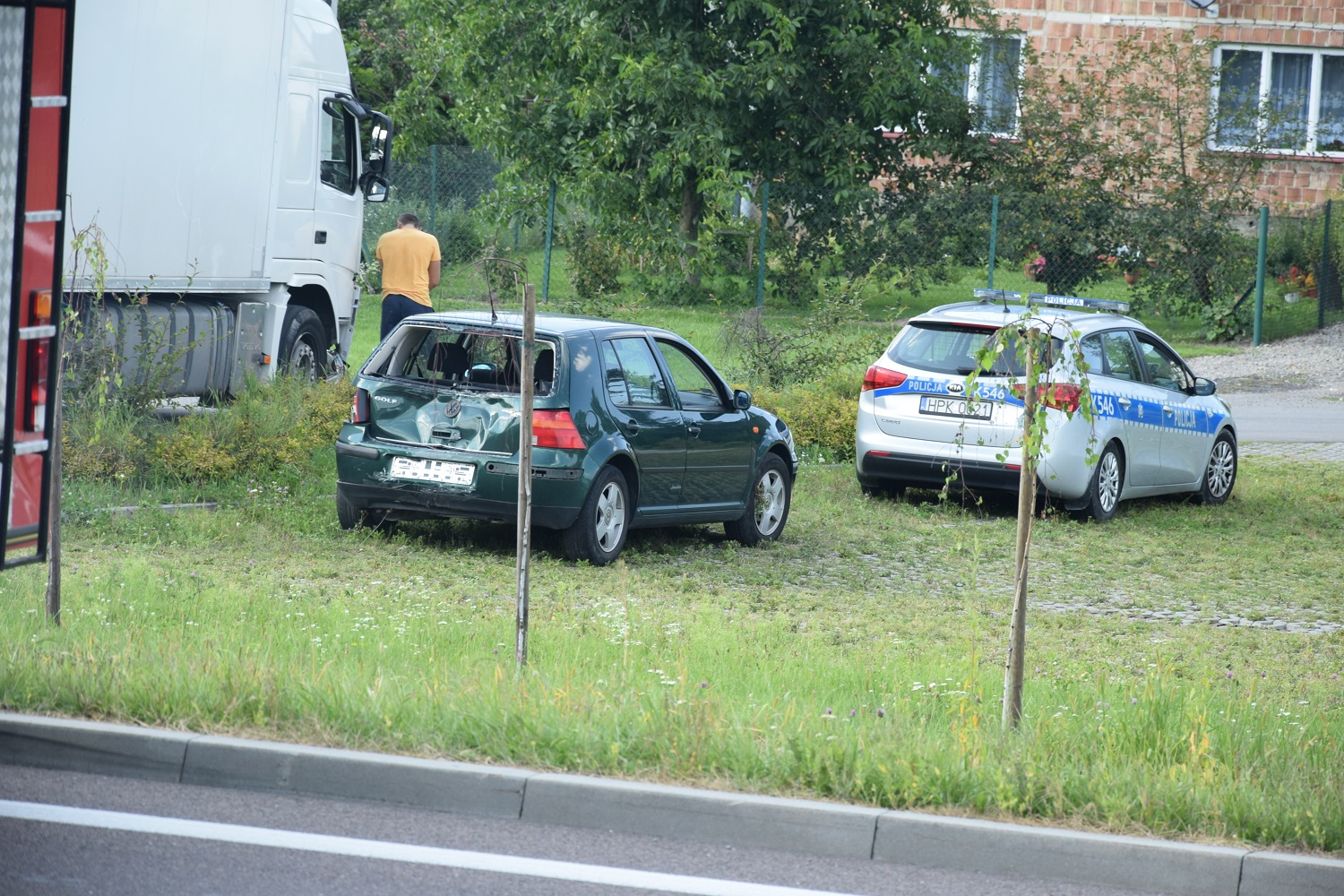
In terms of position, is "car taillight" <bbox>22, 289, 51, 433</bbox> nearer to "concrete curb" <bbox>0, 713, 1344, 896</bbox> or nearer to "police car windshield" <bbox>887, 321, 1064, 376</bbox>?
"concrete curb" <bbox>0, 713, 1344, 896</bbox>

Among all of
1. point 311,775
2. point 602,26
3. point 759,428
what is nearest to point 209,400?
point 759,428

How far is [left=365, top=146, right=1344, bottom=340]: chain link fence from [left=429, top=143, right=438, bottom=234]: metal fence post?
0.12 feet

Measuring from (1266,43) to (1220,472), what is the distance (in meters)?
21.1

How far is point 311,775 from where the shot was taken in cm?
580

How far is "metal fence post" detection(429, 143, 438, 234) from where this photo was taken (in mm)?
28547

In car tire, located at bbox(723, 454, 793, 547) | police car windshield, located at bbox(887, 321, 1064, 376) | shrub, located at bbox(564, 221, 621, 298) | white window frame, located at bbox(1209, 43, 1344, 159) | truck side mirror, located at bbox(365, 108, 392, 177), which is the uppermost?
white window frame, located at bbox(1209, 43, 1344, 159)

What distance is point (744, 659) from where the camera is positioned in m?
7.73

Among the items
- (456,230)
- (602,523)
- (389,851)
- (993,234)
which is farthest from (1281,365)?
(389,851)

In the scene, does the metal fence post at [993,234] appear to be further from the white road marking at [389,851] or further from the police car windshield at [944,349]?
the white road marking at [389,851]

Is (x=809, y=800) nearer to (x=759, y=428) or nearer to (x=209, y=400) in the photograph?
(x=759, y=428)

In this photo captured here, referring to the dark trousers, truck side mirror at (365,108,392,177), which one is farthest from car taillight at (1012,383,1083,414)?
truck side mirror at (365,108,392,177)

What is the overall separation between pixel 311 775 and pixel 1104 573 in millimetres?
6861

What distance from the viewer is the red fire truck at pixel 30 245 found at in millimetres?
6141

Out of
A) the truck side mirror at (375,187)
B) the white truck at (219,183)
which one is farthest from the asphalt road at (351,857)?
the truck side mirror at (375,187)
